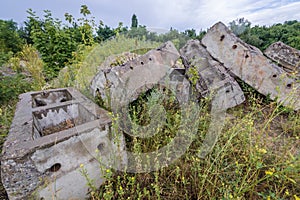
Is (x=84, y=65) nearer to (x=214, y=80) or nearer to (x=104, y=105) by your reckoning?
(x=104, y=105)

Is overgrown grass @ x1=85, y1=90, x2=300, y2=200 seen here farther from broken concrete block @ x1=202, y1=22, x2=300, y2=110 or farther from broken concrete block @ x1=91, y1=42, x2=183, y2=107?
broken concrete block @ x1=202, y1=22, x2=300, y2=110

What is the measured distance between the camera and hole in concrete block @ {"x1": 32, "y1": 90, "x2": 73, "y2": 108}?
9.00 feet

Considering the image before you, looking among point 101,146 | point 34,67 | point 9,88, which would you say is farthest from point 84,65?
point 34,67

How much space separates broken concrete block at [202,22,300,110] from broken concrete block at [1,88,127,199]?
2.72 meters

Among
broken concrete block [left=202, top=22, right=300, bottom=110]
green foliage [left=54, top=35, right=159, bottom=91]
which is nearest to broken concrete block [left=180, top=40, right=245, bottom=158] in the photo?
broken concrete block [left=202, top=22, right=300, bottom=110]

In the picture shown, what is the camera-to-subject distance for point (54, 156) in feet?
4.79

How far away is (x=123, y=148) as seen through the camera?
1903 mm

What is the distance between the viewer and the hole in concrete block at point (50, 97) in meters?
2.74

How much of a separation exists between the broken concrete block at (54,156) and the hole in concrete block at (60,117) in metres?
0.02

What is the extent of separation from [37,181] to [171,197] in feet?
4.18

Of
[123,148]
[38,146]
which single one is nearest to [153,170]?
[123,148]

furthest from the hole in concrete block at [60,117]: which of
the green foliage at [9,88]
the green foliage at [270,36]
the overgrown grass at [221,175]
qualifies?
the green foliage at [270,36]

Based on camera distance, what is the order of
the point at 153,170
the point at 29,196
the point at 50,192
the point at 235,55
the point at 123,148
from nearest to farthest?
the point at 29,196 < the point at 50,192 < the point at 153,170 < the point at 123,148 < the point at 235,55

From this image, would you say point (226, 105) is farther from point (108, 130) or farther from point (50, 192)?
point (50, 192)
